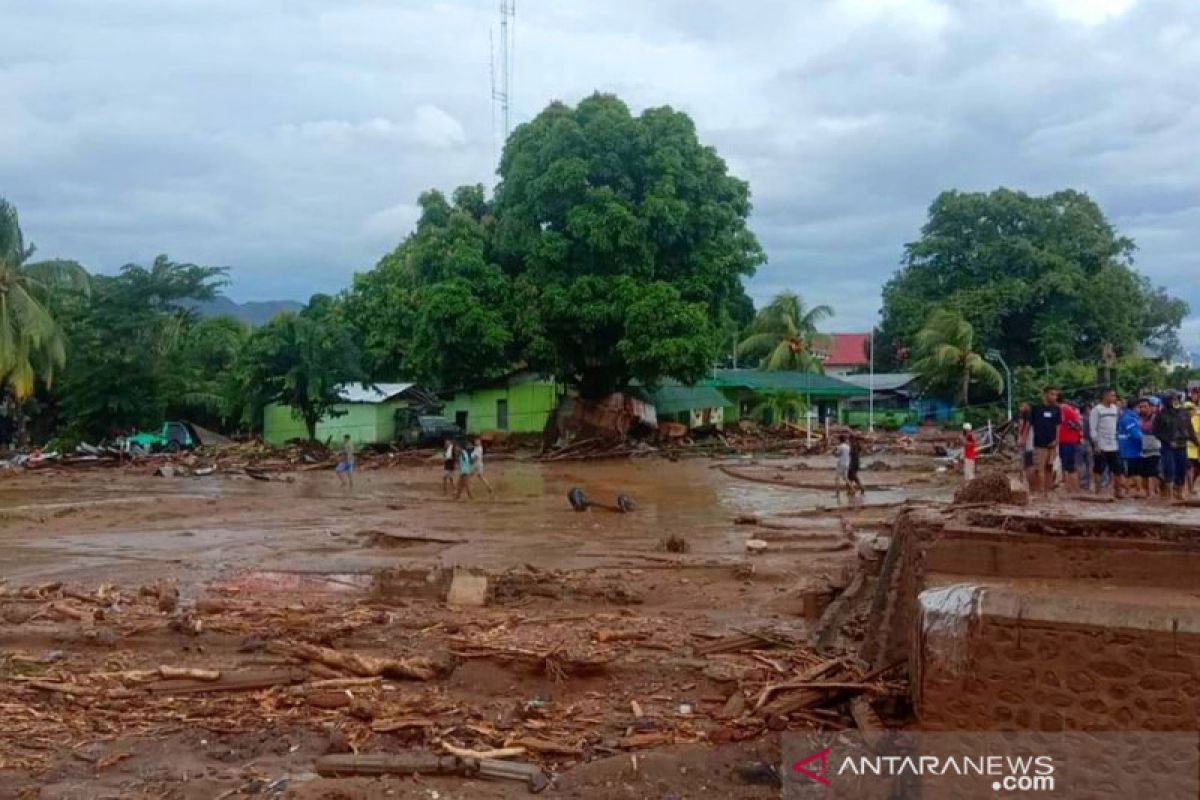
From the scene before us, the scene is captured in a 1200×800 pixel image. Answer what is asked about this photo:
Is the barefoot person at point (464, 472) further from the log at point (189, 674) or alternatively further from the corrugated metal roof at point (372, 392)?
the corrugated metal roof at point (372, 392)

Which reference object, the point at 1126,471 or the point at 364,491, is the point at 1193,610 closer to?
the point at 1126,471

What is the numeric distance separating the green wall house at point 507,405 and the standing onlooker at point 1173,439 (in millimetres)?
29407

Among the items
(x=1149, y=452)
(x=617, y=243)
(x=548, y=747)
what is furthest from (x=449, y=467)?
(x=548, y=747)

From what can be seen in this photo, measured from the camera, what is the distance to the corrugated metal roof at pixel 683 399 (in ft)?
145

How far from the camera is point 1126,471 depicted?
47.8 ft

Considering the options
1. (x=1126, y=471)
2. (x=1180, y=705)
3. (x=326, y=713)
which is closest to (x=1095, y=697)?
(x=1180, y=705)

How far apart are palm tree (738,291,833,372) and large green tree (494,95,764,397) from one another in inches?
719

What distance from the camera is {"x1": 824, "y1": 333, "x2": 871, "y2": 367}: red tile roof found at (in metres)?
84.6

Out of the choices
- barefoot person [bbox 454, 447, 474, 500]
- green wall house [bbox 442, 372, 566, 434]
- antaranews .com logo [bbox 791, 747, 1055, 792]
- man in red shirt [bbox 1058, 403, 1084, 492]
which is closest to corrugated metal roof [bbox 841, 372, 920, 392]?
green wall house [bbox 442, 372, 566, 434]

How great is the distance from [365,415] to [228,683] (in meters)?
38.3

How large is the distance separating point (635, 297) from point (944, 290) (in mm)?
28064

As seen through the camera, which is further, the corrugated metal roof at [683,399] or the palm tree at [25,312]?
the corrugated metal roof at [683,399]

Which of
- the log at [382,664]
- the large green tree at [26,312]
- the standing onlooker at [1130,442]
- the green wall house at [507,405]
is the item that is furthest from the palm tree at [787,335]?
the log at [382,664]

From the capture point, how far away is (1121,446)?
1438 centimetres
